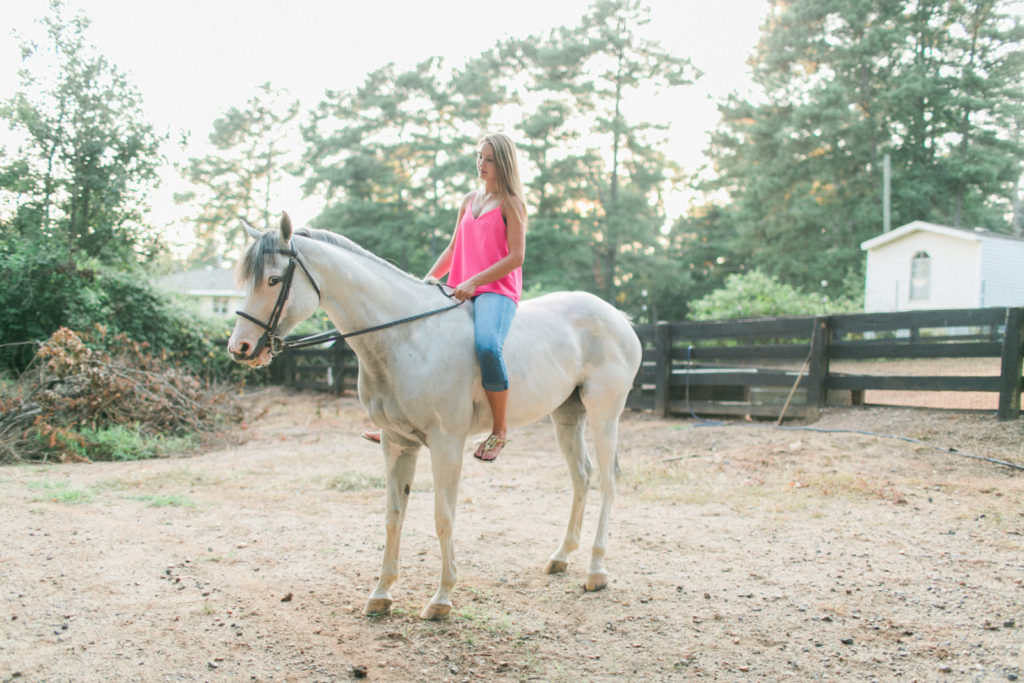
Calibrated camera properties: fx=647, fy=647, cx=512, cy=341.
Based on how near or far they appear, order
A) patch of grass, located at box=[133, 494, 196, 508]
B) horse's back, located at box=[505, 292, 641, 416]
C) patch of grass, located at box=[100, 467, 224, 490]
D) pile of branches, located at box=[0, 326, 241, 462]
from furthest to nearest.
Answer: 1. pile of branches, located at box=[0, 326, 241, 462]
2. patch of grass, located at box=[100, 467, 224, 490]
3. patch of grass, located at box=[133, 494, 196, 508]
4. horse's back, located at box=[505, 292, 641, 416]

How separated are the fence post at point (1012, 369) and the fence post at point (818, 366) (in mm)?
1967

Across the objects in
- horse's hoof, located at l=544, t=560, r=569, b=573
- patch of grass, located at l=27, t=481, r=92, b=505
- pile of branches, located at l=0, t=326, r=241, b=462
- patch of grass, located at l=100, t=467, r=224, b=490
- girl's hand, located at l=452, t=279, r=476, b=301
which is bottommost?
patch of grass, located at l=100, t=467, r=224, b=490

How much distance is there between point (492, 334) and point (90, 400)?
22.2 feet

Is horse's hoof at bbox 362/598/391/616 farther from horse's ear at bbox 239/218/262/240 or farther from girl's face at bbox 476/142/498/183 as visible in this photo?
girl's face at bbox 476/142/498/183

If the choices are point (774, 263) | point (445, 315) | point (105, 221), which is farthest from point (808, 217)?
point (445, 315)

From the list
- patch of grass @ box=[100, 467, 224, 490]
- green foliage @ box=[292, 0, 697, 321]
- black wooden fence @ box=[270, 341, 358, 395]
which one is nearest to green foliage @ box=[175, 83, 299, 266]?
green foliage @ box=[292, 0, 697, 321]

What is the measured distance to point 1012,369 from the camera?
6.86 meters

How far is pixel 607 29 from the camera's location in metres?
26.7

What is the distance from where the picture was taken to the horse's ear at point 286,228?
287cm

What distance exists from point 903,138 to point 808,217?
474 cm

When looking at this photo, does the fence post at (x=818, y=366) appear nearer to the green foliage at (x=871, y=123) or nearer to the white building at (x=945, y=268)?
the white building at (x=945, y=268)

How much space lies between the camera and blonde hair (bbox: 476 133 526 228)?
348cm

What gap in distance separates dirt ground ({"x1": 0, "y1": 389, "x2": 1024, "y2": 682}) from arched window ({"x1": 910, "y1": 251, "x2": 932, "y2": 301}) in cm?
1601

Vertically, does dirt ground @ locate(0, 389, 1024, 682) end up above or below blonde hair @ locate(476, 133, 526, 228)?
below
